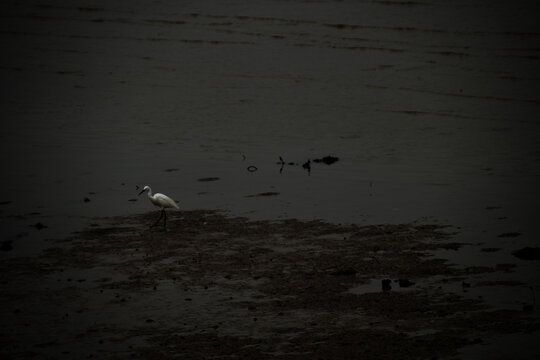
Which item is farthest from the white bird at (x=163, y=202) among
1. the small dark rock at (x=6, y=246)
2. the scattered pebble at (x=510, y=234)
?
the scattered pebble at (x=510, y=234)

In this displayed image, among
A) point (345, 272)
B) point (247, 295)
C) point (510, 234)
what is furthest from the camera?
point (510, 234)

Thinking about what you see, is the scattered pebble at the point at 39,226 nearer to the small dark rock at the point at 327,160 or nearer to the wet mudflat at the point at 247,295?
the wet mudflat at the point at 247,295

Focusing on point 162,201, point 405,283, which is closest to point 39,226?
point 162,201

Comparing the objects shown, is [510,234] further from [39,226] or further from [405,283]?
[39,226]

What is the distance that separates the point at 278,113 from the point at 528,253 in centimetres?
1070

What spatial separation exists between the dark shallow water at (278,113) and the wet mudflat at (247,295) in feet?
2.67

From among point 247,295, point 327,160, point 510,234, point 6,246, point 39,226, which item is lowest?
point 247,295

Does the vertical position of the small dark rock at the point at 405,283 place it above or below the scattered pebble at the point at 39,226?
below

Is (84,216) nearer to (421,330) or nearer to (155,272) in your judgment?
(155,272)

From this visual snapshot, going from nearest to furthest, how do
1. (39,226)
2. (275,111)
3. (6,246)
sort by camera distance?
(6,246) < (39,226) < (275,111)

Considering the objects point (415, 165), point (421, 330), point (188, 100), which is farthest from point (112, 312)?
point (188, 100)

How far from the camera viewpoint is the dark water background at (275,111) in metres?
15.1

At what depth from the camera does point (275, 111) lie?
22094 millimetres

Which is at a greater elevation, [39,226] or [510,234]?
[39,226]
